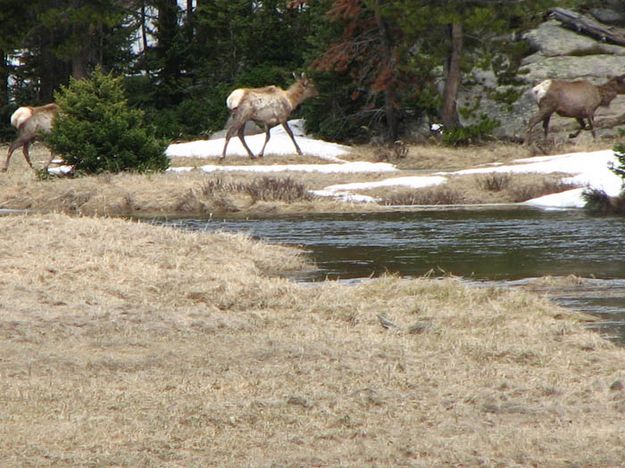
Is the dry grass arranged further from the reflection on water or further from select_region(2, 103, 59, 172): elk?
select_region(2, 103, 59, 172): elk

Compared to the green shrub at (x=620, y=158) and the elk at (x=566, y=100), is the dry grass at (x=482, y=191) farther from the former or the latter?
the elk at (x=566, y=100)

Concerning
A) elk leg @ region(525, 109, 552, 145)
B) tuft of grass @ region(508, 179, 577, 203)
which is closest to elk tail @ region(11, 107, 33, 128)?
tuft of grass @ region(508, 179, 577, 203)

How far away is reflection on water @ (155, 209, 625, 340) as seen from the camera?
12.3 m

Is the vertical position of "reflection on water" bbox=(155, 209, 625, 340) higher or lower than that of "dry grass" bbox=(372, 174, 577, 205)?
higher

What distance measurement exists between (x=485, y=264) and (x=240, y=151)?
15.5m

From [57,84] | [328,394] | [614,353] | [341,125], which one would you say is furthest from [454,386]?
[57,84]

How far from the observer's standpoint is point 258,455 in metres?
5.71

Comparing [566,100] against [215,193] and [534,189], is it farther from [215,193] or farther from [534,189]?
[215,193]

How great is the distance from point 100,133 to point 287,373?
16.1 metres

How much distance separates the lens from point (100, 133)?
22.7 metres

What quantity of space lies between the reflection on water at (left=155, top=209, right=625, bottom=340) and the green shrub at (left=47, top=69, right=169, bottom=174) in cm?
484

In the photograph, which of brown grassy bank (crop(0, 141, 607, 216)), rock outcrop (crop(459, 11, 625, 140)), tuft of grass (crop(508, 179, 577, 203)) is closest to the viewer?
brown grassy bank (crop(0, 141, 607, 216))

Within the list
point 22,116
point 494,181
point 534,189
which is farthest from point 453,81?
point 22,116

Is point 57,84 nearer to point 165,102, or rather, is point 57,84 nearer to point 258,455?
point 165,102
